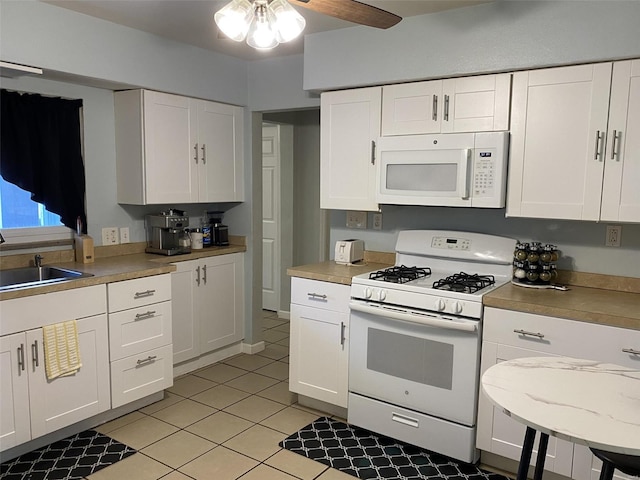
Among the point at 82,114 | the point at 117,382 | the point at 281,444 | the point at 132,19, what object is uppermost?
the point at 132,19

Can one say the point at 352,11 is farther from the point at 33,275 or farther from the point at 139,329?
the point at 33,275

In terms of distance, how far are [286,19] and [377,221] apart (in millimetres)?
1904

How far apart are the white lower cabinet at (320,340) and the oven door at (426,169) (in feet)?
2.21

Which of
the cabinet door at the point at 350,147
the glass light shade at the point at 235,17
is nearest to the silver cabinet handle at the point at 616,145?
the cabinet door at the point at 350,147

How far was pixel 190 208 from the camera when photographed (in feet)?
13.5

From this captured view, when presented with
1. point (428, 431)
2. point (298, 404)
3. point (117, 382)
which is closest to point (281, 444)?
point (298, 404)

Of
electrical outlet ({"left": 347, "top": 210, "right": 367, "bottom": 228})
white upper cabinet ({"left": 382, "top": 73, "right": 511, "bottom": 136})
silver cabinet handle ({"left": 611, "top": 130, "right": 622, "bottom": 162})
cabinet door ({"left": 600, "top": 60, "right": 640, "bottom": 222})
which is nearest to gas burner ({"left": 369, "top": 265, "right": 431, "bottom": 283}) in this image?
electrical outlet ({"left": 347, "top": 210, "right": 367, "bottom": 228})

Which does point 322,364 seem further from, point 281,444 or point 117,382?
point 117,382

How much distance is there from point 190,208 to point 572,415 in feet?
11.0

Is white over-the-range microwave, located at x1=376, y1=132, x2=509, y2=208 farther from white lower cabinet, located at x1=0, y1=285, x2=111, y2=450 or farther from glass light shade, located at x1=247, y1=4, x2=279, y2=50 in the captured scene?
white lower cabinet, located at x1=0, y1=285, x2=111, y2=450

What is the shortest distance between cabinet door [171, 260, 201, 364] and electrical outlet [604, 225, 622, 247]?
269cm

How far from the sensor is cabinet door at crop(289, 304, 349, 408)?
3.04 m

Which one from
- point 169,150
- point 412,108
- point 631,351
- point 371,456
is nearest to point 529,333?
point 631,351

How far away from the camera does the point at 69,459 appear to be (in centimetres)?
264
